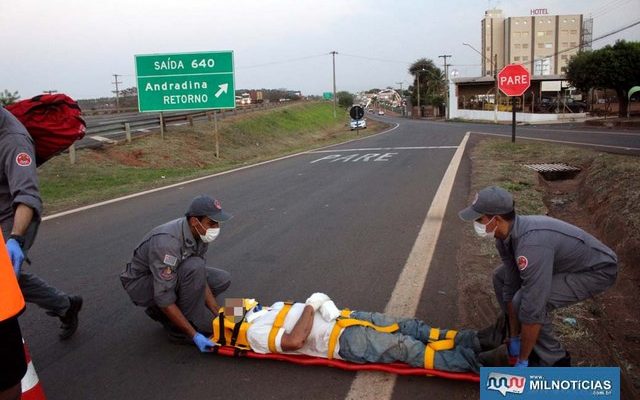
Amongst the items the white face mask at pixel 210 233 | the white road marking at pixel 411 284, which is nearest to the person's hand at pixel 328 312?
the white road marking at pixel 411 284

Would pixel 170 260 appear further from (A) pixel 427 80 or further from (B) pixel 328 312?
(A) pixel 427 80

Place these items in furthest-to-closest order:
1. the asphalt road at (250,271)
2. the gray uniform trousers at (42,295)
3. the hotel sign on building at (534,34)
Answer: the hotel sign on building at (534,34) < the gray uniform trousers at (42,295) < the asphalt road at (250,271)

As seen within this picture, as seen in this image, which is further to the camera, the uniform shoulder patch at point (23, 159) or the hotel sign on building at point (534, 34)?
the hotel sign on building at point (534, 34)

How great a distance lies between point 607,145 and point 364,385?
60.0 ft

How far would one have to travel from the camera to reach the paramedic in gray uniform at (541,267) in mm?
3156

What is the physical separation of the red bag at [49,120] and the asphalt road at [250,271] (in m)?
1.46

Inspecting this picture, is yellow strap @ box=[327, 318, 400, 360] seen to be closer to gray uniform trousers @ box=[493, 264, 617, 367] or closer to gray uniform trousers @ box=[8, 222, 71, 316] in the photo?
gray uniform trousers @ box=[493, 264, 617, 367]

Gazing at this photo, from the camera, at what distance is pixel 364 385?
3396 millimetres

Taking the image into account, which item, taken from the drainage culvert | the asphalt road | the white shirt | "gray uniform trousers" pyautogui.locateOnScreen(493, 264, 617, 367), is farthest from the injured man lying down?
the drainage culvert

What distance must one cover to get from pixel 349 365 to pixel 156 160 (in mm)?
17505

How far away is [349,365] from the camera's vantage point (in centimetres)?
360

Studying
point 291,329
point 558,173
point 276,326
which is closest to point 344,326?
point 291,329

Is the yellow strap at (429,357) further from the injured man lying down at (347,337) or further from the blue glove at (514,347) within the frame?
the blue glove at (514,347)

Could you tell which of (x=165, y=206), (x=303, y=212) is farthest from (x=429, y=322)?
(x=165, y=206)
